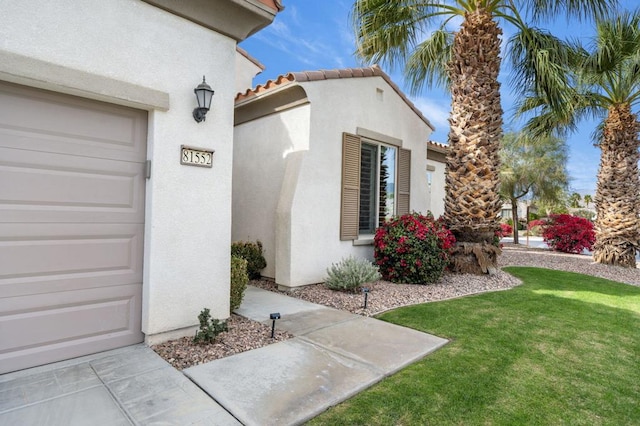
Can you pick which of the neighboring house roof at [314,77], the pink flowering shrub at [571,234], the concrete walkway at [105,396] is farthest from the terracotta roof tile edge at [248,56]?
the pink flowering shrub at [571,234]

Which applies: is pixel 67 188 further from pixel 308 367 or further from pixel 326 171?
pixel 326 171

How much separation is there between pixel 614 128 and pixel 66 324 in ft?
56.0

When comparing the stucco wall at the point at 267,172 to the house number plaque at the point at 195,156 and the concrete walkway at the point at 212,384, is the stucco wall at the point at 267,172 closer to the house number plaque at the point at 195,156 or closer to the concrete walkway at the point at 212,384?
the house number plaque at the point at 195,156

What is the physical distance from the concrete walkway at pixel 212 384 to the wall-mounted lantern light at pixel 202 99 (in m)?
3.05

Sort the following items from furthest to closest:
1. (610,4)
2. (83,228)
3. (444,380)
Result: 1. (610,4)
2. (83,228)
3. (444,380)

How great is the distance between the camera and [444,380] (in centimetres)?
368

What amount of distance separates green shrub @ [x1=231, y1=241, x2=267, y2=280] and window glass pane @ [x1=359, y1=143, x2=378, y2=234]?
2.73 m

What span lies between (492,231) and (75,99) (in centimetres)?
960

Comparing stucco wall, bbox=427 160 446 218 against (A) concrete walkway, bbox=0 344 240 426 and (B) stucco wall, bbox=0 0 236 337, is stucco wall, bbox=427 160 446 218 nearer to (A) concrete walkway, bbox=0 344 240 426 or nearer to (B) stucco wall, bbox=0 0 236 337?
(B) stucco wall, bbox=0 0 236 337

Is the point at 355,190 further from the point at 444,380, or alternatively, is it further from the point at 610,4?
the point at 610,4

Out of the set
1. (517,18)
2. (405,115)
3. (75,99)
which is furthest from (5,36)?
(517,18)

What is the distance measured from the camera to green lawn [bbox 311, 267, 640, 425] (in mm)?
3121

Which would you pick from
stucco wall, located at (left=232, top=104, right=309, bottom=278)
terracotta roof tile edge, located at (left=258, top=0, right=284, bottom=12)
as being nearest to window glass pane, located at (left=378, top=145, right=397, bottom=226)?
stucco wall, located at (left=232, top=104, right=309, bottom=278)

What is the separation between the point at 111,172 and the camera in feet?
13.6
